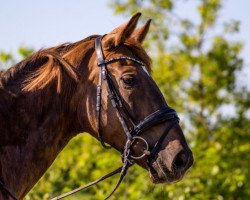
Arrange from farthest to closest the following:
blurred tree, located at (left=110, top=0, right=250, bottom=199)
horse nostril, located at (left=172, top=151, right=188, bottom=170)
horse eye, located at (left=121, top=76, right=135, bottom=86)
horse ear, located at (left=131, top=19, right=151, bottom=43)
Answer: blurred tree, located at (left=110, top=0, right=250, bottom=199), horse ear, located at (left=131, top=19, right=151, bottom=43), horse eye, located at (left=121, top=76, right=135, bottom=86), horse nostril, located at (left=172, top=151, right=188, bottom=170)

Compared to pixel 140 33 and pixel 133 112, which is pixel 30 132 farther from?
pixel 140 33

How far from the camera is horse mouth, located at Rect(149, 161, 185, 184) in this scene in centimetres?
427

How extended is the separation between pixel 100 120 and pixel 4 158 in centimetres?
69

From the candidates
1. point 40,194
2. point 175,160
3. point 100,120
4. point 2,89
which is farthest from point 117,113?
point 40,194

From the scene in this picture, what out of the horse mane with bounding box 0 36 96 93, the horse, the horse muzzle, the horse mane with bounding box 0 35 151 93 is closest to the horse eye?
the horse

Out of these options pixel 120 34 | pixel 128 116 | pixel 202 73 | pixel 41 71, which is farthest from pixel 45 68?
pixel 202 73

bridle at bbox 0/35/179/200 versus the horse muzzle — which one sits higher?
bridle at bbox 0/35/179/200

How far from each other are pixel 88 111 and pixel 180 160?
717 millimetres

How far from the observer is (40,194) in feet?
27.7

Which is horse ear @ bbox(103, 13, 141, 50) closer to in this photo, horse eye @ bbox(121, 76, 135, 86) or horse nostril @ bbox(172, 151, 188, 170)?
horse eye @ bbox(121, 76, 135, 86)

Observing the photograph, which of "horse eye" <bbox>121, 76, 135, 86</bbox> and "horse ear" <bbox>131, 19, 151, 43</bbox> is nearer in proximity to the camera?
"horse eye" <bbox>121, 76, 135, 86</bbox>

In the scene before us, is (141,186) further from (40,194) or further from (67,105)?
(67,105)

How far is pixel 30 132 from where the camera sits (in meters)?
4.35

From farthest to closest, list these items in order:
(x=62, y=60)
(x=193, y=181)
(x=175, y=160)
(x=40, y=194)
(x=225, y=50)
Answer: (x=225, y=50), (x=193, y=181), (x=40, y=194), (x=62, y=60), (x=175, y=160)
